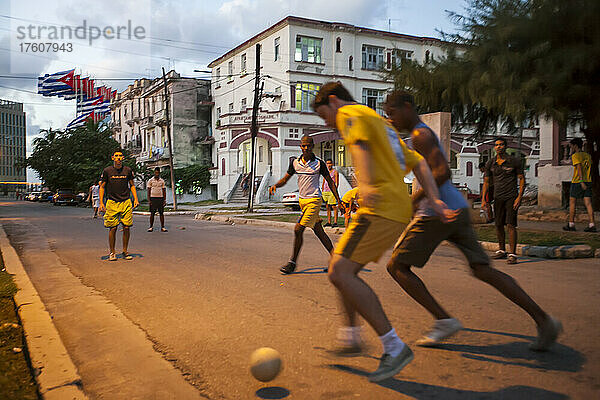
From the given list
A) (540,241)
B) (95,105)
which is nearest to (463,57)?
(540,241)

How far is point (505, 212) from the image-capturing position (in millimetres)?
8344

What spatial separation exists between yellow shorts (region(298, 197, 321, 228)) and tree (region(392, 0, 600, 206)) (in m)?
6.53

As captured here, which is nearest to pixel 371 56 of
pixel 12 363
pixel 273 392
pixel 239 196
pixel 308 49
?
pixel 308 49

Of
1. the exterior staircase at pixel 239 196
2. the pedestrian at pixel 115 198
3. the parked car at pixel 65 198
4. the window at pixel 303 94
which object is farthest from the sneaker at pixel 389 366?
the parked car at pixel 65 198

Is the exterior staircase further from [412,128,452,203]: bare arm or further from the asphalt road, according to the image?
Result: [412,128,452,203]: bare arm

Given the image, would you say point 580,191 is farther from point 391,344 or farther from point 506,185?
point 391,344

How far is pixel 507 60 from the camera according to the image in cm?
1210

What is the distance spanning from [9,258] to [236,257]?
13.4 feet

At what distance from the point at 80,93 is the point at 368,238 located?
5803cm

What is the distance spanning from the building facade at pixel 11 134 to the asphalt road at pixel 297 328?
15151cm

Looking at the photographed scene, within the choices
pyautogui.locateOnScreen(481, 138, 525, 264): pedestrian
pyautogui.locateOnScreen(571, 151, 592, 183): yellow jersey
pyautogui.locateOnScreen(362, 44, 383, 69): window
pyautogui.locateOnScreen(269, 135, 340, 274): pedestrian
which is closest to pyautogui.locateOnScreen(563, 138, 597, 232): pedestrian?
pyautogui.locateOnScreen(571, 151, 592, 183): yellow jersey

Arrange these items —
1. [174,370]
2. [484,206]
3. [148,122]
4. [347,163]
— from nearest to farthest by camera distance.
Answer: [174,370], [484,206], [347,163], [148,122]

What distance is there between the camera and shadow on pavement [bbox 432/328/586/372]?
11.9ft

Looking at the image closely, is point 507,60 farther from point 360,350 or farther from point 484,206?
point 360,350
